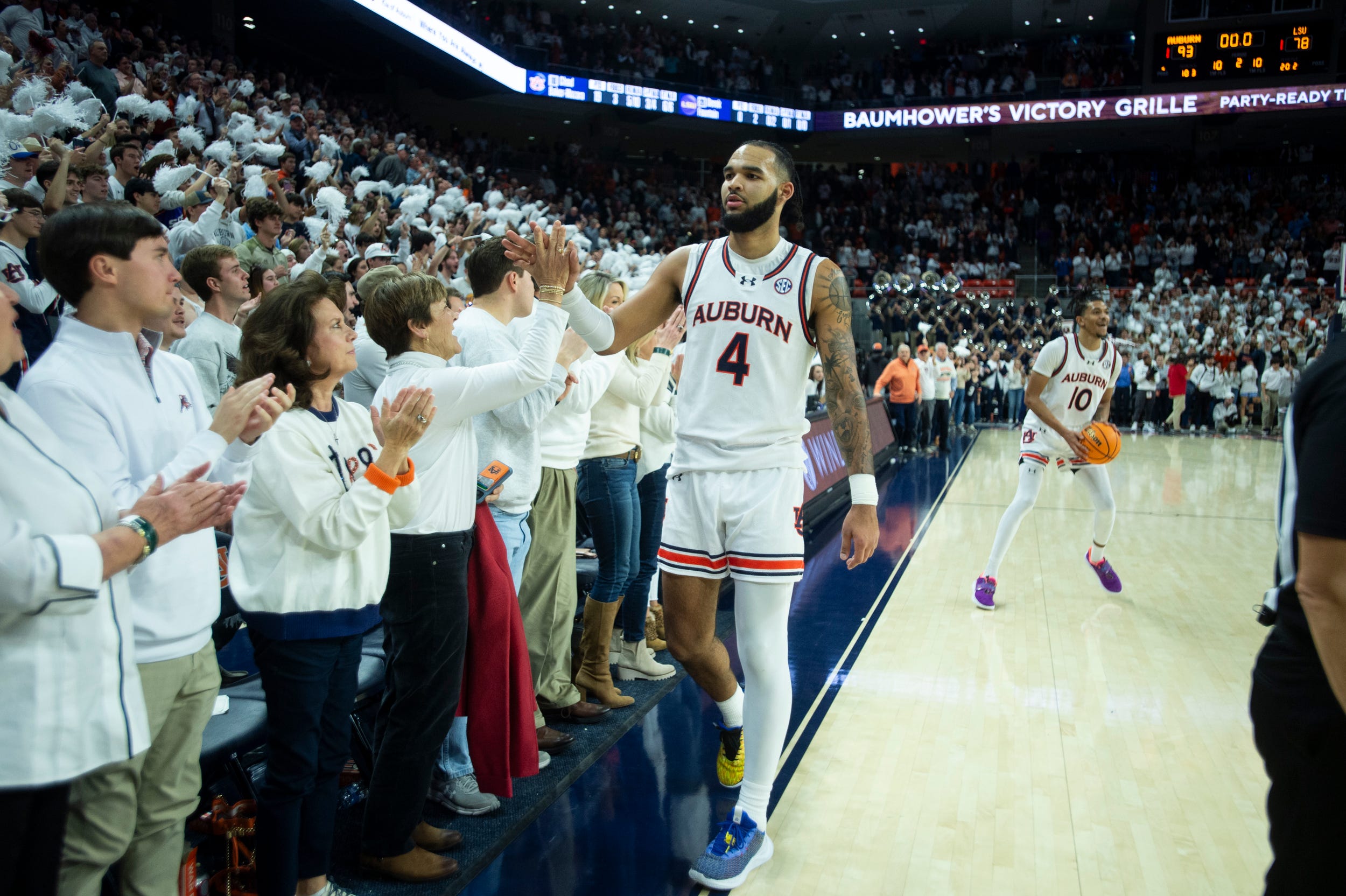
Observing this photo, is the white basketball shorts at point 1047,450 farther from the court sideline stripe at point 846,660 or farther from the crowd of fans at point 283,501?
the crowd of fans at point 283,501

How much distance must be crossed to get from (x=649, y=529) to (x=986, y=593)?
2488 mm

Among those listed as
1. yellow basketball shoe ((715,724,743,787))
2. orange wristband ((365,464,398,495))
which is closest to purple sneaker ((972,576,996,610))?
yellow basketball shoe ((715,724,743,787))

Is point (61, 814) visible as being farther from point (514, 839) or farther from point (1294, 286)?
point (1294, 286)

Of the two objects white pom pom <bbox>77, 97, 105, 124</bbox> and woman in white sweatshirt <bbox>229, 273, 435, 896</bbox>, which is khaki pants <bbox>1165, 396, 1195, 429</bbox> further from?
woman in white sweatshirt <bbox>229, 273, 435, 896</bbox>

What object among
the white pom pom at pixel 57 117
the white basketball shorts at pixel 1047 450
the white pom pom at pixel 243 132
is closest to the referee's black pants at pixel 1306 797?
the white basketball shorts at pixel 1047 450

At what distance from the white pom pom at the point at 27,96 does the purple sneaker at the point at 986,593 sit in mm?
7583

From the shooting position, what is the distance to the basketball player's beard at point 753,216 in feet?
9.78

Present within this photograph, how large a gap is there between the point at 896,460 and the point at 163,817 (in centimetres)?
1259

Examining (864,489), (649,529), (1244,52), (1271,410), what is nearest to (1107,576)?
(649,529)

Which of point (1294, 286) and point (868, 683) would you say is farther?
point (1294, 286)

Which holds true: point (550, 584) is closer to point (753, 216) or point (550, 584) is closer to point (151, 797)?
point (753, 216)

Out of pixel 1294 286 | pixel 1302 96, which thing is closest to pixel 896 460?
pixel 1294 286

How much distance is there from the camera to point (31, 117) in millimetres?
6742

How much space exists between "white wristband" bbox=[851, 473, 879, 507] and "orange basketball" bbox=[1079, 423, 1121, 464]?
11.8ft
